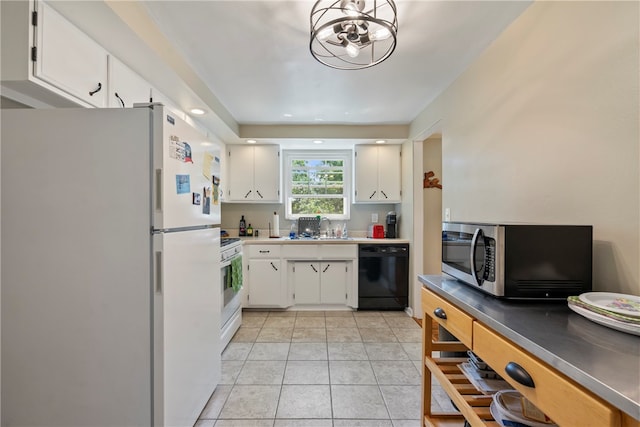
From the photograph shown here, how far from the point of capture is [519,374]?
762 mm

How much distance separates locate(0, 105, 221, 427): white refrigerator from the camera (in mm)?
1223

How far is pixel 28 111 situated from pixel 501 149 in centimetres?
244

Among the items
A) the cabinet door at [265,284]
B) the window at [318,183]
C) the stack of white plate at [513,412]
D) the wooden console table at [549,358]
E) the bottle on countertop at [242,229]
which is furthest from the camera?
the window at [318,183]

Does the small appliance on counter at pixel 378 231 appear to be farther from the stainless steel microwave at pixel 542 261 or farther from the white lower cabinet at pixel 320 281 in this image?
the stainless steel microwave at pixel 542 261


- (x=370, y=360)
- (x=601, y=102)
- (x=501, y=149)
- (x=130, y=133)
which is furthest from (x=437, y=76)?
(x=370, y=360)

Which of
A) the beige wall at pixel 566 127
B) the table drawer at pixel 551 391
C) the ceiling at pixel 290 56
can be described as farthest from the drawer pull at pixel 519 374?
the ceiling at pixel 290 56

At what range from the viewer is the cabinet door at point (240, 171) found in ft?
12.2

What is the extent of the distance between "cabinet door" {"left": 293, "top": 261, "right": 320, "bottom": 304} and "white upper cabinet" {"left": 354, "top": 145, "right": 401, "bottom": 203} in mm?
1118

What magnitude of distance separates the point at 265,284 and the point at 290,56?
2.54 metres

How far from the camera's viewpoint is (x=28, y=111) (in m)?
1.22

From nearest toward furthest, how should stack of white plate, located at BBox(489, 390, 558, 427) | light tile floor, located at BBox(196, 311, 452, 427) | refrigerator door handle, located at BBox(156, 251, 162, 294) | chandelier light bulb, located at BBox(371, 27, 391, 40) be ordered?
stack of white plate, located at BBox(489, 390, 558, 427), refrigerator door handle, located at BBox(156, 251, 162, 294), chandelier light bulb, located at BBox(371, 27, 391, 40), light tile floor, located at BBox(196, 311, 452, 427)

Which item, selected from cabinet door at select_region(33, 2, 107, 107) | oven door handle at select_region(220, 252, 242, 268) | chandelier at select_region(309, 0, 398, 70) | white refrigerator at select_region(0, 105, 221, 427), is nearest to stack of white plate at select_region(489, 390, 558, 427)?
white refrigerator at select_region(0, 105, 221, 427)

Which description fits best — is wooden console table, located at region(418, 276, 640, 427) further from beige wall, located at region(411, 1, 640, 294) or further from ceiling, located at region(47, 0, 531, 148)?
ceiling, located at region(47, 0, 531, 148)

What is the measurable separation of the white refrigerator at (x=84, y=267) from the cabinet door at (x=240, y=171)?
8.17 ft
